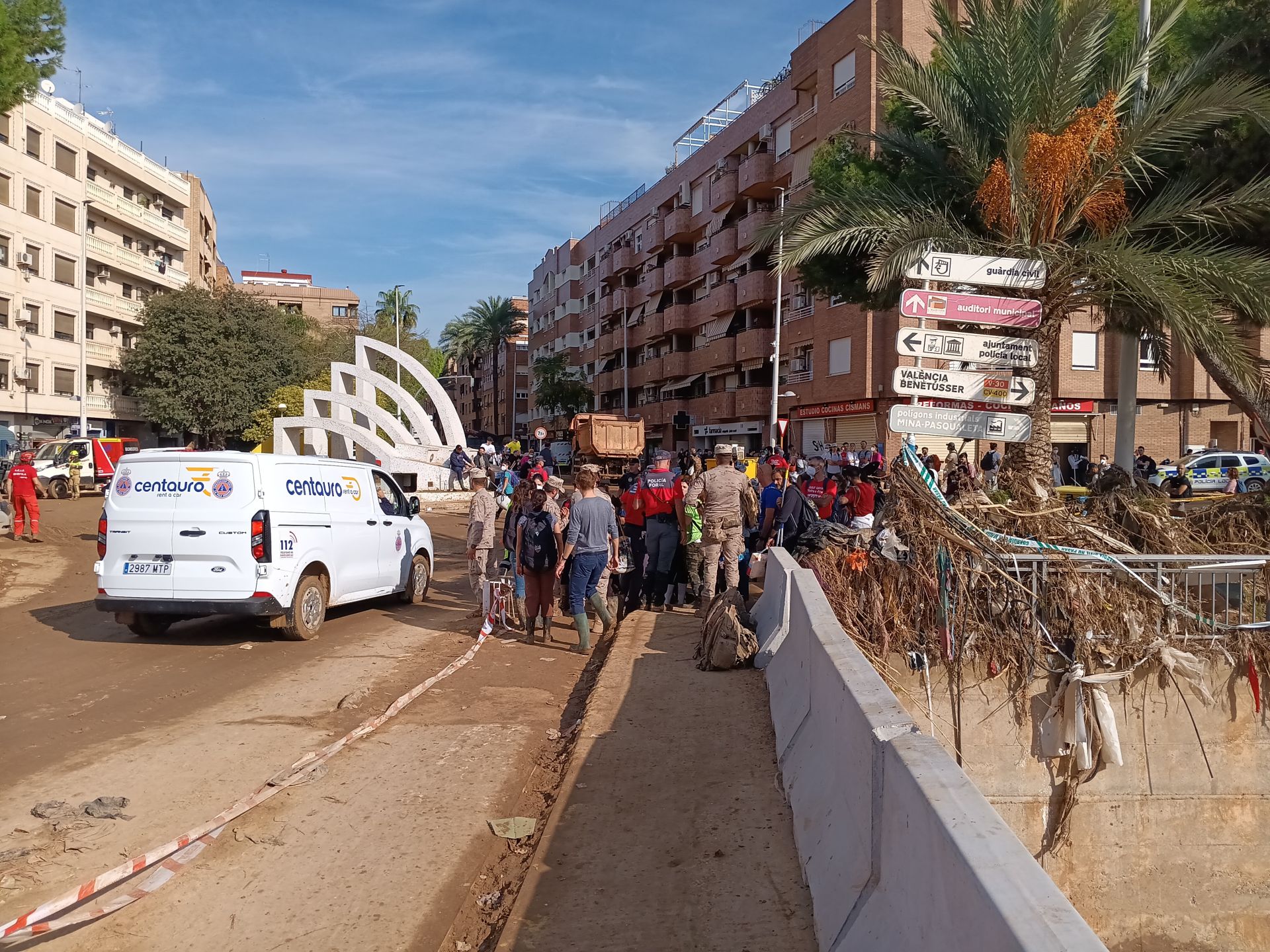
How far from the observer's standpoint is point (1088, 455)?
32.2 meters

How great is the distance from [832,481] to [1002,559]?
6.09m

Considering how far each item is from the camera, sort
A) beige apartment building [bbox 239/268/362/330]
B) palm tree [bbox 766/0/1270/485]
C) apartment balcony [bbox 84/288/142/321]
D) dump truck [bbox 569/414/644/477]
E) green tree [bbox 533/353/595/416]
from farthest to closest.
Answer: beige apartment building [bbox 239/268/362/330] < green tree [bbox 533/353/595/416] < apartment balcony [bbox 84/288/142/321] < dump truck [bbox 569/414/644/477] < palm tree [bbox 766/0/1270/485]

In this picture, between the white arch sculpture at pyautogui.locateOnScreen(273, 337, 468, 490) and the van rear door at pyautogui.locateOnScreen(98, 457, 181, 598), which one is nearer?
the van rear door at pyautogui.locateOnScreen(98, 457, 181, 598)

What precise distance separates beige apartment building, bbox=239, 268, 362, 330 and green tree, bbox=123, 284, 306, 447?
37.0 metres

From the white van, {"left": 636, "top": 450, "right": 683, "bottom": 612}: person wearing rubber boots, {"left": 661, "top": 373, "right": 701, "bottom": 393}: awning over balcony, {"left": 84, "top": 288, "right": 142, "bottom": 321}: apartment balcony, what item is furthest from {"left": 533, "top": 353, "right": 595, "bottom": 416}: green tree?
the white van

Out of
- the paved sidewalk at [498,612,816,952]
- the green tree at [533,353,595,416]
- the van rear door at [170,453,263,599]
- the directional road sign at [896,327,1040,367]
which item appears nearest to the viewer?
the paved sidewalk at [498,612,816,952]

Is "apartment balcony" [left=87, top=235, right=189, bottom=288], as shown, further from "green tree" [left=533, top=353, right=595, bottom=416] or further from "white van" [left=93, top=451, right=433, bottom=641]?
"white van" [left=93, top=451, right=433, bottom=641]

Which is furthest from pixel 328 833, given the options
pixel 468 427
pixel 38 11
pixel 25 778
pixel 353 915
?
pixel 468 427

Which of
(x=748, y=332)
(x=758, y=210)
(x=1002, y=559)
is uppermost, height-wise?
(x=758, y=210)

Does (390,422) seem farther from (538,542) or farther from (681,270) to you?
(538,542)

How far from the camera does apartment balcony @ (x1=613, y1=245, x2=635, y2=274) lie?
58747 millimetres

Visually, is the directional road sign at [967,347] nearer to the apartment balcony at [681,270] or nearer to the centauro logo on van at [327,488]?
the centauro logo on van at [327,488]

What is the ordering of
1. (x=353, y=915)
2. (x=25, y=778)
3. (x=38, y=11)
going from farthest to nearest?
1. (x=38, y=11)
2. (x=25, y=778)
3. (x=353, y=915)

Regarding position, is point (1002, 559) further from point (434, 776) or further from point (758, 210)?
point (758, 210)
